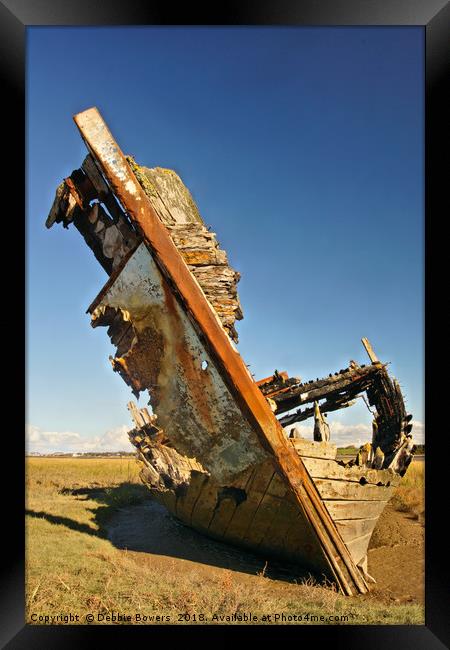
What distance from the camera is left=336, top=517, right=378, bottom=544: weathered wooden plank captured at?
4.92 m

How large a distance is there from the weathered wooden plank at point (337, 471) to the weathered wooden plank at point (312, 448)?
5cm

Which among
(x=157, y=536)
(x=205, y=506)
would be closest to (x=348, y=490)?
(x=205, y=506)

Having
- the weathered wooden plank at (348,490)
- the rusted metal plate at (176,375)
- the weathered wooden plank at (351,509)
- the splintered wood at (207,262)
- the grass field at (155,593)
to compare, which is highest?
the splintered wood at (207,262)

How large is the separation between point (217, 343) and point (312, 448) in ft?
4.76

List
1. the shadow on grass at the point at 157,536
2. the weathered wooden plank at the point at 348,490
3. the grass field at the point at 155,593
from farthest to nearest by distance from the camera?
the shadow on grass at the point at 157,536, the weathered wooden plank at the point at 348,490, the grass field at the point at 155,593

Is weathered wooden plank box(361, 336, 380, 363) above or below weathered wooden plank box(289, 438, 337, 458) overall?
above

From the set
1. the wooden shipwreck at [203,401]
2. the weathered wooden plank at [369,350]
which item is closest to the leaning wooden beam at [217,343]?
the wooden shipwreck at [203,401]

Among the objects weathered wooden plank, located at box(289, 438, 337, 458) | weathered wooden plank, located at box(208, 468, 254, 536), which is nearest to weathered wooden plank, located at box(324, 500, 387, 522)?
weathered wooden plank, located at box(289, 438, 337, 458)

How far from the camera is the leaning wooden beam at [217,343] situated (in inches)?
186

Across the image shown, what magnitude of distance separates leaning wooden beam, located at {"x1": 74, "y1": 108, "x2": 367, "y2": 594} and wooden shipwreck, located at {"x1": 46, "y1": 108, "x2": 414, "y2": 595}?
1 cm

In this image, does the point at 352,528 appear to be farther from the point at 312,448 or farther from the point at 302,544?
the point at 312,448

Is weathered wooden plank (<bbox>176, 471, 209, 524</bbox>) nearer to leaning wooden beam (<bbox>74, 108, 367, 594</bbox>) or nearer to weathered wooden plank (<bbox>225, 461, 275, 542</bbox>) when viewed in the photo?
weathered wooden plank (<bbox>225, 461, 275, 542</bbox>)

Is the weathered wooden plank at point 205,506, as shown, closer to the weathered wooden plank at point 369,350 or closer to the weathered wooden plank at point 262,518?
the weathered wooden plank at point 262,518
